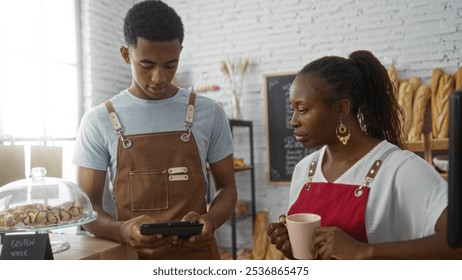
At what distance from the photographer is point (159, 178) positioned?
116cm

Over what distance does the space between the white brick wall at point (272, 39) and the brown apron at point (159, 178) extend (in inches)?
82.8

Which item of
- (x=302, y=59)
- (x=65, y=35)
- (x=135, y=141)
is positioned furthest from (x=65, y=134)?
(x=135, y=141)

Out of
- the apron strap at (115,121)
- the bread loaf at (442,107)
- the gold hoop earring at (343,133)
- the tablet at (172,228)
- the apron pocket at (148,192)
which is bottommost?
the tablet at (172,228)

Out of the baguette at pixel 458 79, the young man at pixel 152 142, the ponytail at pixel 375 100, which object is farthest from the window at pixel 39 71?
the baguette at pixel 458 79

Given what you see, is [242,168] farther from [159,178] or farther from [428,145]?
[159,178]

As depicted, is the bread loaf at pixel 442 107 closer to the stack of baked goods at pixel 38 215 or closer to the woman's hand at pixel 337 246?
the woman's hand at pixel 337 246

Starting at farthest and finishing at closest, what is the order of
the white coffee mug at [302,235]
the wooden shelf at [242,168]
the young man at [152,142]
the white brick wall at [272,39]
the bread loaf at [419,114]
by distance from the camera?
1. the wooden shelf at [242,168]
2. the white brick wall at [272,39]
3. the bread loaf at [419,114]
4. the young man at [152,142]
5. the white coffee mug at [302,235]

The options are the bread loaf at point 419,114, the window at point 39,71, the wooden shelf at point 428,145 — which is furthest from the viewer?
the bread loaf at point 419,114

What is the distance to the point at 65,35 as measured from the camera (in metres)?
3.05

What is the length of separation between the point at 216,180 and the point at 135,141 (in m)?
0.26

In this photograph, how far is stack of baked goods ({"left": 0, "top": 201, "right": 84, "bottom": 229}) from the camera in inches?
36.2

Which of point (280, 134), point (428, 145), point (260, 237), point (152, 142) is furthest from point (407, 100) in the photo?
point (152, 142)

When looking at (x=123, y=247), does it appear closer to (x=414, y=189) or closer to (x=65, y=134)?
(x=414, y=189)

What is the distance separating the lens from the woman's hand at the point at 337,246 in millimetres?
815
